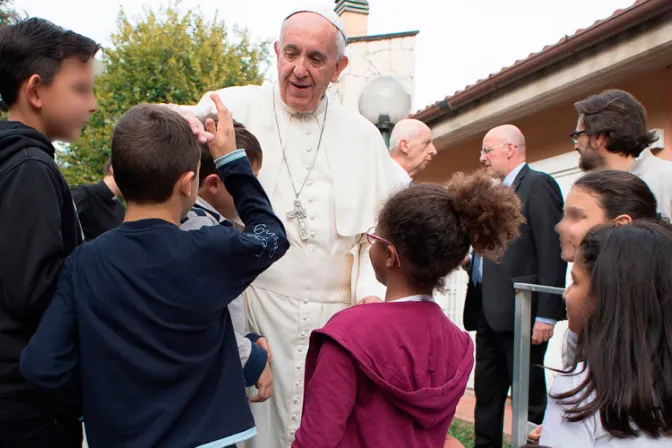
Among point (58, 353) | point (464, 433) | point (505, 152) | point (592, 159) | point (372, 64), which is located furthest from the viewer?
point (372, 64)

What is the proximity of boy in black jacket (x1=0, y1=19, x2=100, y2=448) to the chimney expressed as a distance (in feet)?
51.6

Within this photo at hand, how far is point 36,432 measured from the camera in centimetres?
189

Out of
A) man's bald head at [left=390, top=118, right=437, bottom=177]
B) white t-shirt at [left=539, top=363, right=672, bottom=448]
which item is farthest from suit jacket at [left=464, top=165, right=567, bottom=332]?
white t-shirt at [left=539, top=363, right=672, bottom=448]

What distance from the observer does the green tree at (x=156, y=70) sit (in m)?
17.0

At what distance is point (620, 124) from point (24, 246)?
3.00 metres

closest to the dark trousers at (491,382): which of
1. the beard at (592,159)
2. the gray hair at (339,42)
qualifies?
the beard at (592,159)

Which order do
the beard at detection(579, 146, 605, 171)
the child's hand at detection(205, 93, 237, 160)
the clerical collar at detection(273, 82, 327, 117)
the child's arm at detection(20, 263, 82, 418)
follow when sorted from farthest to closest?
the beard at detection(579, 146, 605, 171), the clerical collar at detection(273, 82, 327, 117), the child's hand at detection(205, 93, 237, 160), the child's arm at detection(20, 263, 82, 418)

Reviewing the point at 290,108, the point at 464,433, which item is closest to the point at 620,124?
the point at 290,108

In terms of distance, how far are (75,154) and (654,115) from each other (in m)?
14.3

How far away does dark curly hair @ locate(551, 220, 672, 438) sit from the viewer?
70.1 inches

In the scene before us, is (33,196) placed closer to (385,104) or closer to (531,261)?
(531,261)

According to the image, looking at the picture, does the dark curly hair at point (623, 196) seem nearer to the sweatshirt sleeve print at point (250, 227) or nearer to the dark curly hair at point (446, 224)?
the dark curly hair at point (446, 224)

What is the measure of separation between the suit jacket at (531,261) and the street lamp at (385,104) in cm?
281

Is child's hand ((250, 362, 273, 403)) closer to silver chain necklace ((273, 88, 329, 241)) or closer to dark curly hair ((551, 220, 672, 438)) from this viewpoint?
silver chain necklace ((273, 88, 329, 241))
